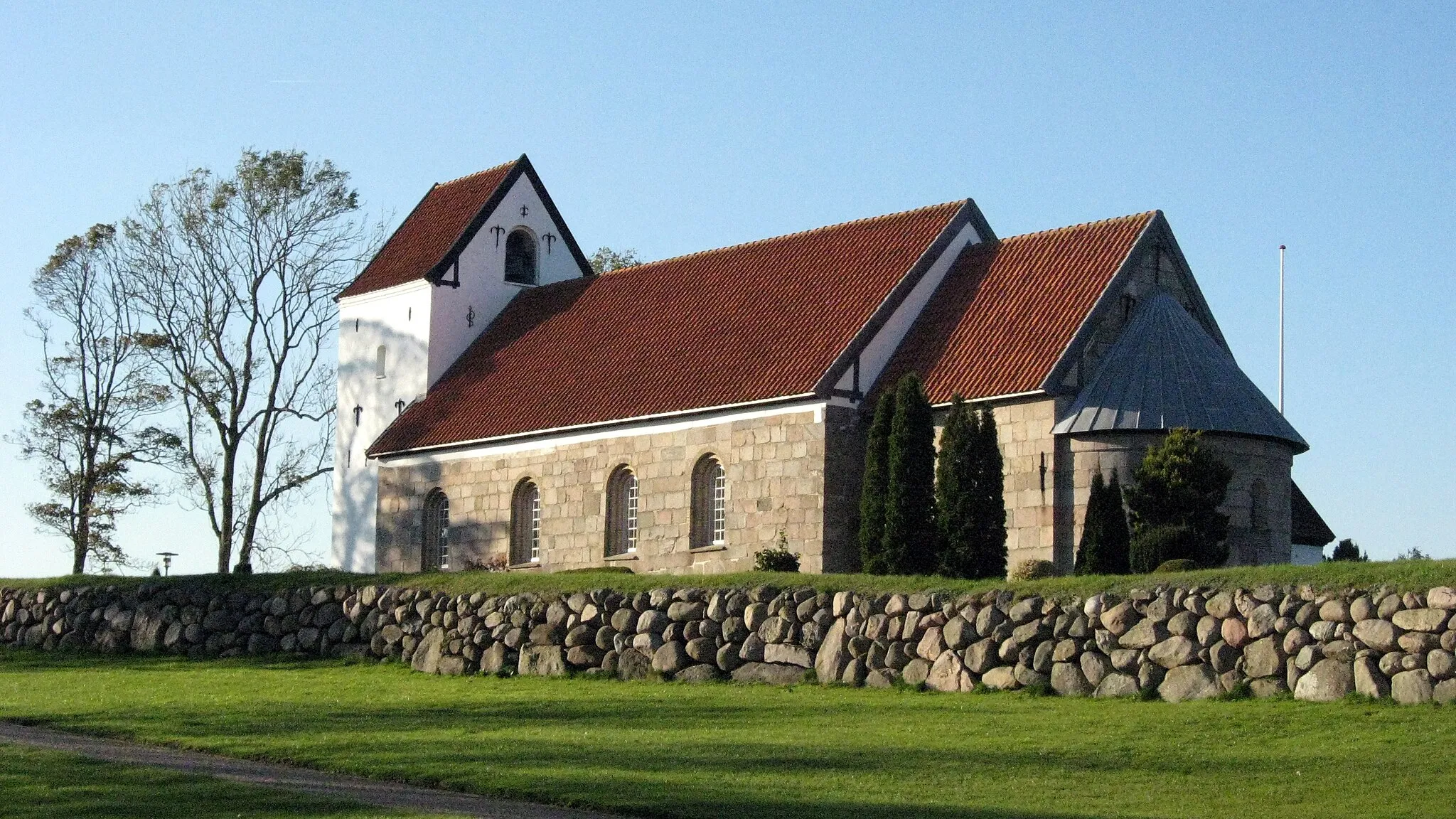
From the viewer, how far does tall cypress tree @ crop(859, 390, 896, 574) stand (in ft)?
85.5

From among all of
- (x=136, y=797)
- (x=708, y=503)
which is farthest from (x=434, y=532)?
(x=136, y=797)

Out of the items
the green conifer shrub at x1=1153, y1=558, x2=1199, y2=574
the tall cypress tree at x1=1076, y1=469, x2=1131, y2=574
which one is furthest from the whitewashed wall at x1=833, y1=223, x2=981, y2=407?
the green conifer shrub at x1=1153, y1=558, x2=1199, y2=574

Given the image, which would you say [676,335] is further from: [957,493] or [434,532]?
[957,493]

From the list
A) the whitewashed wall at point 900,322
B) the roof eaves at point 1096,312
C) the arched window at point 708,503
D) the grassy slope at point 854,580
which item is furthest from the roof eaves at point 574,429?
the grassy slope at point 854,580

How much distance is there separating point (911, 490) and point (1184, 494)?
3.72m

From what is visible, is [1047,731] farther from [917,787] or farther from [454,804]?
[454,804]

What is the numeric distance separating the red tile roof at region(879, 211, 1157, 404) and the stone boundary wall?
8179 mm

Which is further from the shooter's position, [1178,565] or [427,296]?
[427,296]

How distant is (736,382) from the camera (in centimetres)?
3081

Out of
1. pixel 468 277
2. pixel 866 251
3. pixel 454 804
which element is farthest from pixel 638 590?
pixel 468 277

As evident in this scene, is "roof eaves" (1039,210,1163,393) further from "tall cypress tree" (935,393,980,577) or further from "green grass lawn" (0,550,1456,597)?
"green grass lawn" (0,550,1456,597)

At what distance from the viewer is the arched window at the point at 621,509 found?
32469 mm

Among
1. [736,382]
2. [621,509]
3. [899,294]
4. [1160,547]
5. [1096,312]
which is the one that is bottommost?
[1160,547]

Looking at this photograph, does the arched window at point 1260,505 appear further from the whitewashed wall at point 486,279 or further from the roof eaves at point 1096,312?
the whitewashed wall at point 486,279
